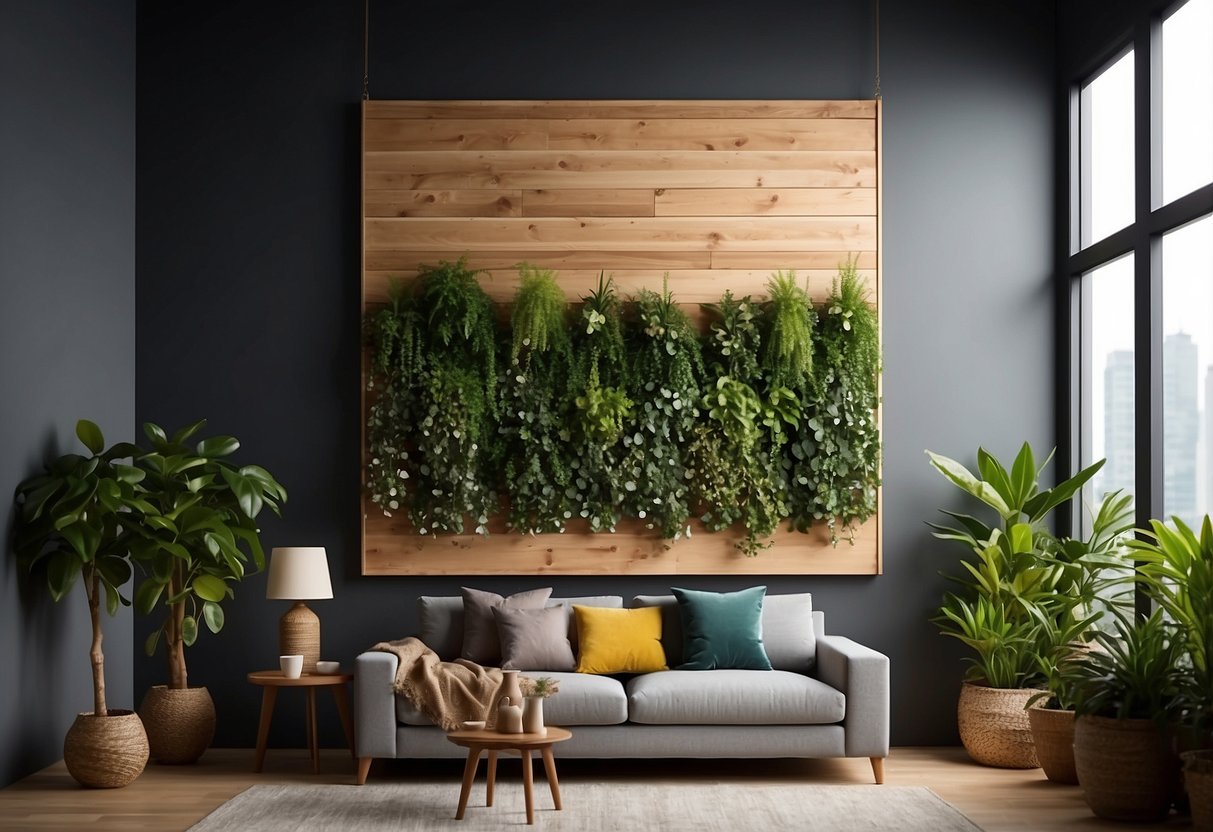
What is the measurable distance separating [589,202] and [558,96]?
0.58 metres

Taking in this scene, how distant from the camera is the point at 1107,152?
19.6 ft

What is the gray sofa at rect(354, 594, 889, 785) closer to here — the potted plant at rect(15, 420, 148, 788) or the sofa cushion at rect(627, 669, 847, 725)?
the sofa cushion at rect(627, 669, 847, 725)

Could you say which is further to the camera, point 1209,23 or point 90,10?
point 90,10

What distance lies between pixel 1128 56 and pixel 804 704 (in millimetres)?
3371

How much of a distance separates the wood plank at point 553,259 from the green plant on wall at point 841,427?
74cm

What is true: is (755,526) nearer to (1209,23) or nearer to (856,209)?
(856,209)

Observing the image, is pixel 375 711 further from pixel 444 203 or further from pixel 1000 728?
pixel 1000 728

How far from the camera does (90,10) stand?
584cm

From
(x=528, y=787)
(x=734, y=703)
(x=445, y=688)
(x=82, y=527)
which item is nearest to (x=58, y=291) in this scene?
(x=82, y=527)

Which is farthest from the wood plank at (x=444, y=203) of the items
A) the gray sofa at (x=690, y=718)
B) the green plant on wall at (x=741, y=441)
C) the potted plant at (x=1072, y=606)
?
the potted plant at (x=1072, y=606)

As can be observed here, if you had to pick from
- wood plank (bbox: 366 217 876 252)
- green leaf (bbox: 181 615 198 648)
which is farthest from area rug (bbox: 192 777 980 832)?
wood plank (bbox: 366 217 876 252)

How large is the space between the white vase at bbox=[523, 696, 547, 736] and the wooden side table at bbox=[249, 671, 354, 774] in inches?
46.1

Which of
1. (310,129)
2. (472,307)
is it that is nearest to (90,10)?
(310,129)

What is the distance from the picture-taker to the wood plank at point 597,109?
6254 mm
